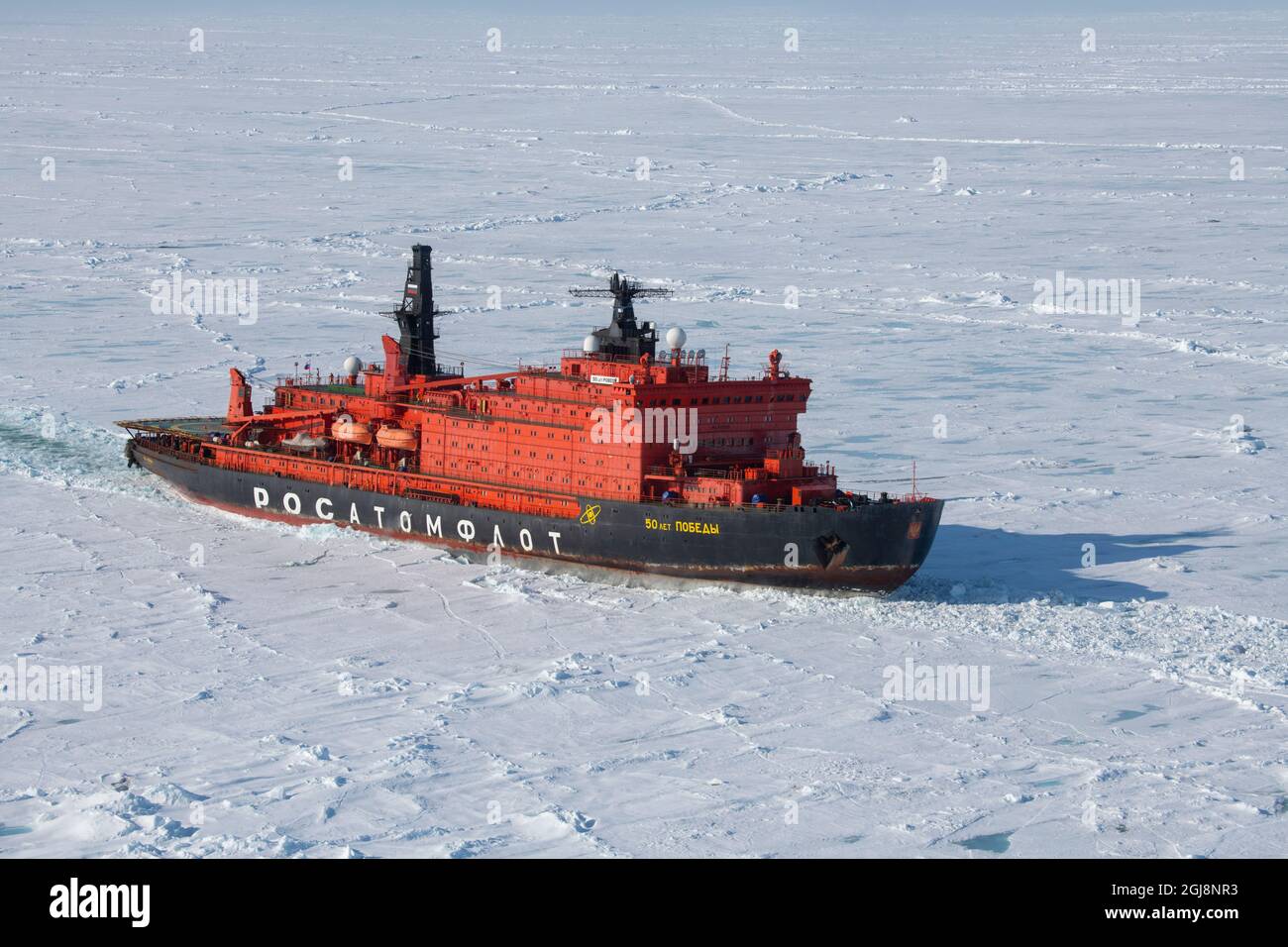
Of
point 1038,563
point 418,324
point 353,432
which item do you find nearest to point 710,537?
point 1038,563

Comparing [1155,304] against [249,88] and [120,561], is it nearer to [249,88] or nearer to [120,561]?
[120,561]

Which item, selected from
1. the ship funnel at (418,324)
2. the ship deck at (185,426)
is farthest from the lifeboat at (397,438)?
the ship deck at (185,426)

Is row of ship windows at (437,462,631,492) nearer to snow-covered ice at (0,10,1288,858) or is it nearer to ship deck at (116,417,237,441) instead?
snow-covered ice at (0,10,1288,858)

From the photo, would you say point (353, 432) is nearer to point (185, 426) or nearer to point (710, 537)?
point (185, 426)

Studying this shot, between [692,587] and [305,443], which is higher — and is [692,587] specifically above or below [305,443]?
below

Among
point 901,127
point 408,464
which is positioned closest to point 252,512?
point 408,464

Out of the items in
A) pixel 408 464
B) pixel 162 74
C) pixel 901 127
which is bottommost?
pixel 408 464

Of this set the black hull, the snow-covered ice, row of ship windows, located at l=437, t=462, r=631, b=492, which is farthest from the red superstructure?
the snow-covered ice
